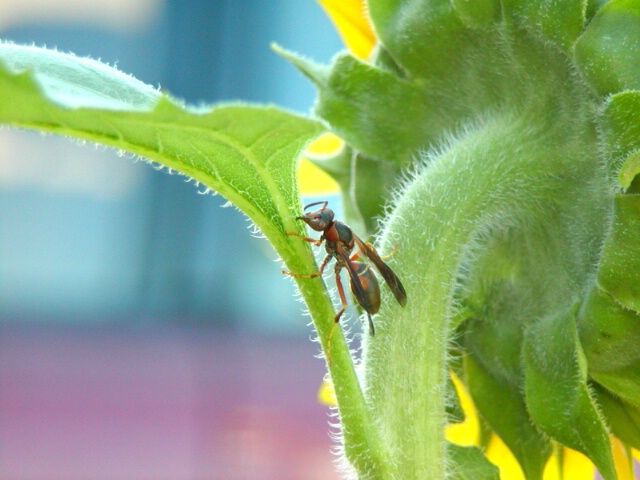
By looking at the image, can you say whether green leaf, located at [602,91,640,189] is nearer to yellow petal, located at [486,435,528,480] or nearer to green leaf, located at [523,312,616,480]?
green leaf, located at [523,312,616,480]

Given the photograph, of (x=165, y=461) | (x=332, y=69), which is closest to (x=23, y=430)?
(x=165, y=461)

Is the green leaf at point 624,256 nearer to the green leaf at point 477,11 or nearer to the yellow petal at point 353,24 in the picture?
Answer: the green leaf at point 477,11

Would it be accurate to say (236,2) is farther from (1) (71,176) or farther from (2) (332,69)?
(2) (332,69)

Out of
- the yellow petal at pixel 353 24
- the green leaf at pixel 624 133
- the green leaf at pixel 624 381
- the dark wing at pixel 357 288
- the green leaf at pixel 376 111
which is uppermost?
the yellow petal at pixel 353 24

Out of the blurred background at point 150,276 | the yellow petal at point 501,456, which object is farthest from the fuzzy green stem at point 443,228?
the blurred background at point 150,276

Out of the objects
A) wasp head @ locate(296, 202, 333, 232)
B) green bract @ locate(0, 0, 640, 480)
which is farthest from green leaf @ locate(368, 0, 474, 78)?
wasp head @ locate(296, 202, 333, 232)

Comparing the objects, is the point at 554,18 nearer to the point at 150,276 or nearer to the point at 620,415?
the point at 620,415

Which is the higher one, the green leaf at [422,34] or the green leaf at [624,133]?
the green leaf at [422,34]
